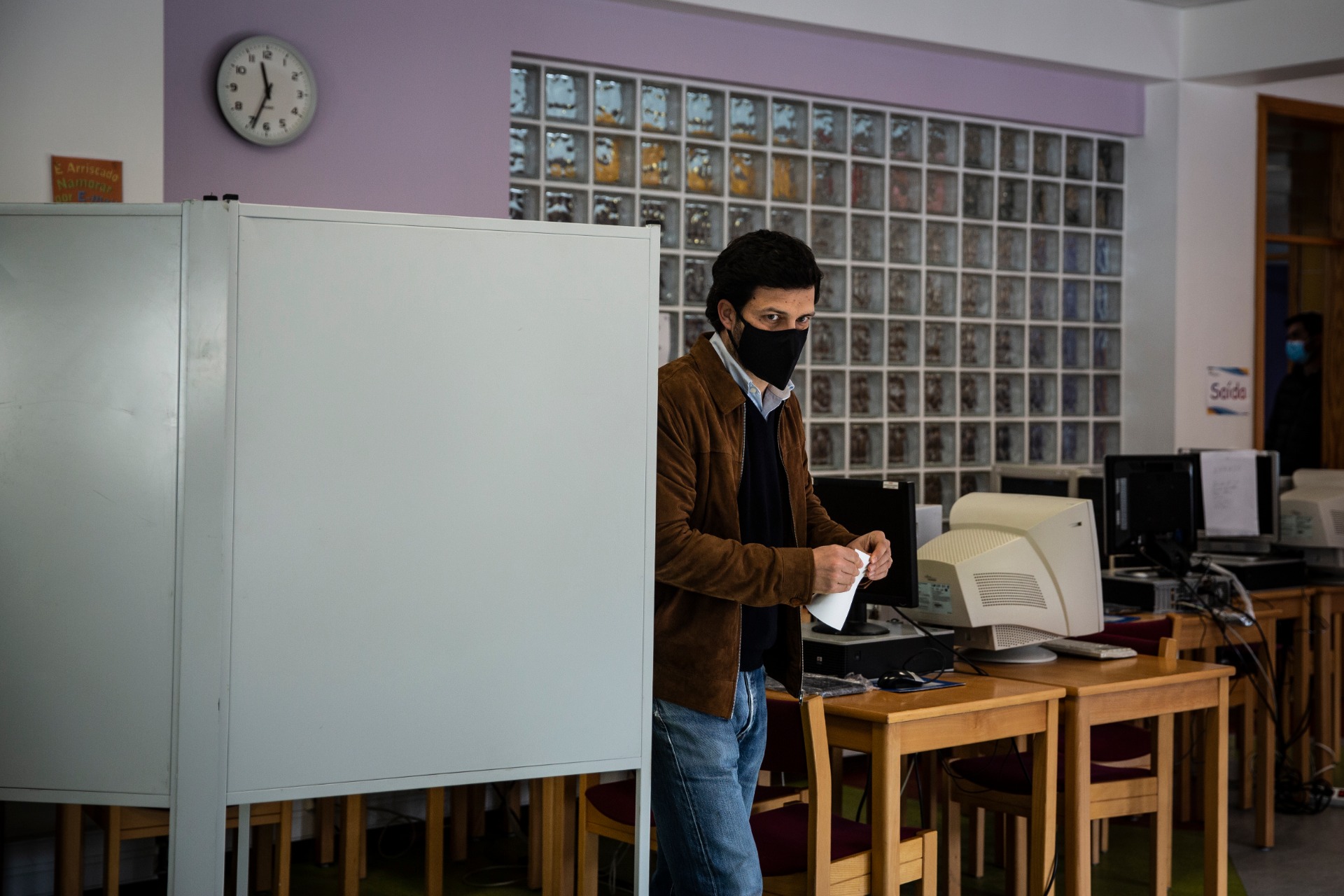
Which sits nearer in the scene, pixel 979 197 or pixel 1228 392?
pixel 979 197

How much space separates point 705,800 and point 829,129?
361 cm

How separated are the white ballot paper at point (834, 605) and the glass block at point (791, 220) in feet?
10.0

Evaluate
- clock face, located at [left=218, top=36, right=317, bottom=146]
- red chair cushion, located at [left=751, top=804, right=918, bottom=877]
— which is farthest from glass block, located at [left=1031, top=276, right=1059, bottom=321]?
red chair cushion, located at [left=751, top=804, right=918, bottom=877]

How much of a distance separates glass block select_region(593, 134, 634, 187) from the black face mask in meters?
2.58

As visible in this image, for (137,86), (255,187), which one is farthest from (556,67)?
(137,86)

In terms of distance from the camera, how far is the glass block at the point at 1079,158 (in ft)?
18.7

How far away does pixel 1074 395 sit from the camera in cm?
579

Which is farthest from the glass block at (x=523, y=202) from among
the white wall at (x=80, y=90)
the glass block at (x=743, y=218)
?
the white wall at (x=80, y=90)

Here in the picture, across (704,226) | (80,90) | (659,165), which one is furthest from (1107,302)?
(80,90)

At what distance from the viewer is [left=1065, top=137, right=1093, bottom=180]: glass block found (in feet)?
18.7

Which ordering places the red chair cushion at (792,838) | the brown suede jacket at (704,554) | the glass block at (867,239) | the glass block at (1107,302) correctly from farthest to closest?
the glass block at (1107,302)
the glass block at (867,239)
the red chair cushion at (792,838)
the brown suede jacket at (704,554)

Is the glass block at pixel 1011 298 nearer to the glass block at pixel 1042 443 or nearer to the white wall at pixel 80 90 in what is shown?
the glass block at pixel 1042 443

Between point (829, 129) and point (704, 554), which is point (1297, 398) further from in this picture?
point (704, 554)

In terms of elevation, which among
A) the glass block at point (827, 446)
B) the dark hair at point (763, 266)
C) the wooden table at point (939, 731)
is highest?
the dark hair at point (763, 266)
